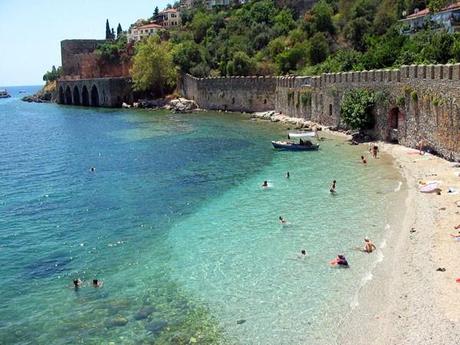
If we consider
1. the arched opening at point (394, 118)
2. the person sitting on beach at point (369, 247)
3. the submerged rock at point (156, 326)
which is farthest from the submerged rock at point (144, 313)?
the arched opening at point (394, 118)

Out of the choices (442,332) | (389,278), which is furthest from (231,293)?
(442,332)

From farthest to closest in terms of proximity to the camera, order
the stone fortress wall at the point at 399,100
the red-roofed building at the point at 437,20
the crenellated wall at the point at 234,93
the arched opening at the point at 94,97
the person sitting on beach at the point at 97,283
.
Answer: the arched opening at the point at 94,97, the crenellated wall at the point at 234,93, the red-roofed building at the point at 437,20, the stone fortress wall at the point at 399,100, the person sitting on beach at the point at 97,283

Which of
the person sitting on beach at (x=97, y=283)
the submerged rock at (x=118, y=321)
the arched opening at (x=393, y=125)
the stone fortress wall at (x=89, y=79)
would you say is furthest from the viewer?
the stone fortress wall at (x=89, y=79)

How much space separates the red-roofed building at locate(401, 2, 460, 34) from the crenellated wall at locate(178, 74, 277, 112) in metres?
18.1

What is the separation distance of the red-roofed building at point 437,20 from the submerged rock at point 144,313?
50363 millimetres

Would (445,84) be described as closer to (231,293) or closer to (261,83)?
(231,293)

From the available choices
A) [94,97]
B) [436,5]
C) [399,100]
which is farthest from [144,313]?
[94,97]

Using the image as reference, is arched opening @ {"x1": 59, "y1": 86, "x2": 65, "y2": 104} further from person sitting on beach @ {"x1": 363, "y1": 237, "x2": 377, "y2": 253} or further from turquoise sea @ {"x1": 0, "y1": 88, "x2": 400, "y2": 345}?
person sitting on beach @ {"x1": 363, "y1": 237, "x2": 377, "y2": 253}

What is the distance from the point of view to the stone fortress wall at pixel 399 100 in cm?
3102

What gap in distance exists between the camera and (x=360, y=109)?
41.3m

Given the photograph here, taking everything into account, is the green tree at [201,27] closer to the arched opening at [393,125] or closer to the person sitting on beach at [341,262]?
the arched opening at [393,125]

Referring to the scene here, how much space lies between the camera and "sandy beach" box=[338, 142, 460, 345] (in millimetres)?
14930

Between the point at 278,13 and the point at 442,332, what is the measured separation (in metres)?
90.5

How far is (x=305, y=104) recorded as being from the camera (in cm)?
5481
